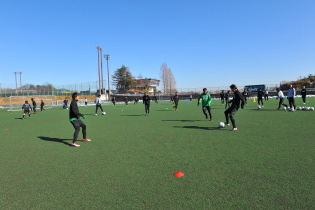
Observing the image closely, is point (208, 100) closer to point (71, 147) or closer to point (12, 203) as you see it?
point (71, 147)

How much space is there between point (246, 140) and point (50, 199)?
6.02 meters

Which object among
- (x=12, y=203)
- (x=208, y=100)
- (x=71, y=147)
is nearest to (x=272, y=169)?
(x=12, y=203)

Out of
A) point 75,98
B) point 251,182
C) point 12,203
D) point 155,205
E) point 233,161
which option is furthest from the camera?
point 75,98

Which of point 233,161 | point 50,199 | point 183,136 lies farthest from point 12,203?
point 183,136

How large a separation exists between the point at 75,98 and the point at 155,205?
18.2 ft

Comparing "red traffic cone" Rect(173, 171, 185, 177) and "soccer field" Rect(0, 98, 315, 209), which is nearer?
"soccer field" Rect(0, 98, 315, 209)

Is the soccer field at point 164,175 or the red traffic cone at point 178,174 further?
the red traffic cone at point 178,174

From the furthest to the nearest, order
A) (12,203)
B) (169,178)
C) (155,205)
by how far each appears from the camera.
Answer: (169,178), (12,203), (155,205)

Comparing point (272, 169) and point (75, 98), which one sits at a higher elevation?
point (75, 98)

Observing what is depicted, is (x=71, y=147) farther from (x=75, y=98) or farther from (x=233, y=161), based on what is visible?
(x=233, y=161)

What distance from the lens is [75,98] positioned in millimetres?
7727

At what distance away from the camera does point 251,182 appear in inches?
156

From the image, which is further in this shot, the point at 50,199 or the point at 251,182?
the point at 251,182

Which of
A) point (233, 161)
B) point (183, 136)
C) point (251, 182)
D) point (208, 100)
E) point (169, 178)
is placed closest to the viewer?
point (251, 182)
